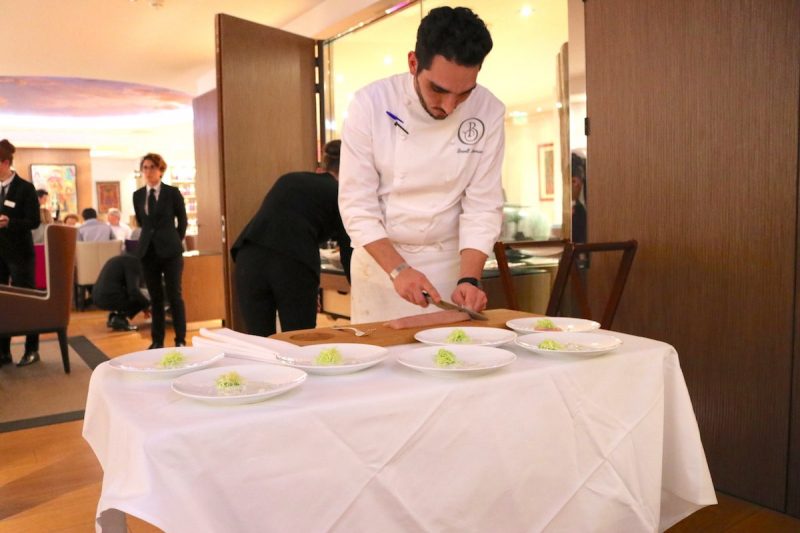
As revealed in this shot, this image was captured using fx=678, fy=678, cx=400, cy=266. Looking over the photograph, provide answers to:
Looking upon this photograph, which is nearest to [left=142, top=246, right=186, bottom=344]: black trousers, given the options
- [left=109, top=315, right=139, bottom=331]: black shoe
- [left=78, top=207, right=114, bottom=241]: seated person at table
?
[left=109, top=315, right=139, bottom=331]: black shoe

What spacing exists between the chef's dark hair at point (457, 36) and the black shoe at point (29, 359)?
166 inches

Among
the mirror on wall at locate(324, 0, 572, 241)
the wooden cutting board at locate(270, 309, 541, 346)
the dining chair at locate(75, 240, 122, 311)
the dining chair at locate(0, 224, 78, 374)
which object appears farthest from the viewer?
the dining chair at locate(75, 240, 122, 311)

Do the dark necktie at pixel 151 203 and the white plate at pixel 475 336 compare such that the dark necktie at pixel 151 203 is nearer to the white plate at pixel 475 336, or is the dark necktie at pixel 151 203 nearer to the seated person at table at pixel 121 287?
→ the seated person at table at pixel 121 287

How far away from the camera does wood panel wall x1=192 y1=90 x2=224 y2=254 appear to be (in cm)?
690

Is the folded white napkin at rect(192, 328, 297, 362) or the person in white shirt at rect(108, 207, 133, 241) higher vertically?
the person in white shirt at rect(108, 207, 133, 241)

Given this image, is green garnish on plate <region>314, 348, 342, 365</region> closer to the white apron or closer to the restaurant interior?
the restaurant interior

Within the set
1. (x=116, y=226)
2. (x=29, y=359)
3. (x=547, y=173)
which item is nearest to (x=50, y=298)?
(x=29, y=359)

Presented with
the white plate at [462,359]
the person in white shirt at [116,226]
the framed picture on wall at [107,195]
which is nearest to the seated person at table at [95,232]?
the person in white shirt at [116,226]

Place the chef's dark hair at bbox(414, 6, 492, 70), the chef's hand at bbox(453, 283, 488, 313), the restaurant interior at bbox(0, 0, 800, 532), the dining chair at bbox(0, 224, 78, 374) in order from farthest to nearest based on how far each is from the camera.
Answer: the dining chair at bbox(0, 224, 78, 374)
the restaurant interior at bbox(0, 0, 800, 532)
the chef's hand at bbox(453, 283, 488, 313)
the chef's dark hair at bbox(414, 6, 492, 70)

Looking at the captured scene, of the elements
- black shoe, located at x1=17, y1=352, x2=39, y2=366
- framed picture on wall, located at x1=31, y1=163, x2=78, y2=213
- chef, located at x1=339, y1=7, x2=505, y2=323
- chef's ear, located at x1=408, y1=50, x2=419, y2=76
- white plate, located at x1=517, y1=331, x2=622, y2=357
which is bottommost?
black shoe, located at x1=17, y1=352, x2=39, y2=366

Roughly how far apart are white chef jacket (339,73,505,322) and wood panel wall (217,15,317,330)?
2327 mm

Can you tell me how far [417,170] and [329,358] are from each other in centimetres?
79

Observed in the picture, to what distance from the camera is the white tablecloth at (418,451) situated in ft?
2.79

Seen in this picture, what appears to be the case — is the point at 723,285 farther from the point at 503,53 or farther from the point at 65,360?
the point at 65,360
